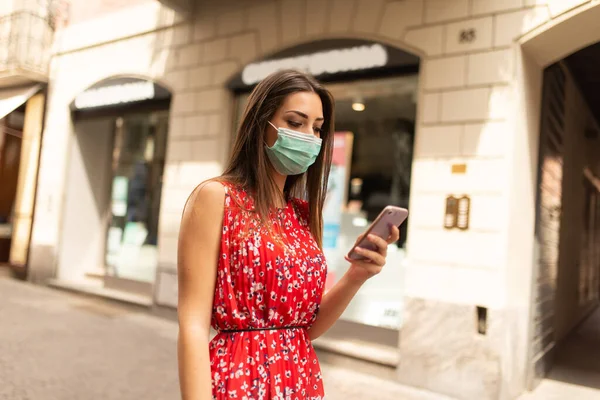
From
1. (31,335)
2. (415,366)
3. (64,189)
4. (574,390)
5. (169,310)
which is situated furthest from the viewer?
(64,189)

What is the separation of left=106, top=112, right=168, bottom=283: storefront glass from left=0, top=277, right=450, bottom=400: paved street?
1.59 metres

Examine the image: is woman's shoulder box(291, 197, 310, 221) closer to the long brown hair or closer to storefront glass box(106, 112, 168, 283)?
the long brown hair

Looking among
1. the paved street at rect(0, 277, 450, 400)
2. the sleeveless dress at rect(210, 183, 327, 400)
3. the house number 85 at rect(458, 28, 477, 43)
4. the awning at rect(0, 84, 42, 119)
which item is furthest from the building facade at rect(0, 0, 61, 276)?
the sleeveless dress at rect(210, 183, 327, 400)

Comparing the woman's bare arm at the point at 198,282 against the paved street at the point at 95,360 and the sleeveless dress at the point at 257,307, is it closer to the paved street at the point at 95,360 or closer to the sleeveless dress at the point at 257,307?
the sleeveless dress at the point at 257,307

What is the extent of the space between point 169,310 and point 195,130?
2.65 metres

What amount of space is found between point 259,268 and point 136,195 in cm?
811

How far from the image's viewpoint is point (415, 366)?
4.66m

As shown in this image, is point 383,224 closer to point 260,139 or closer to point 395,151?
point 260,139

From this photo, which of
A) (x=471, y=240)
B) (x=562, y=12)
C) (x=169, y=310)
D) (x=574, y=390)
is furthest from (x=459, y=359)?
(x=169, y=310)

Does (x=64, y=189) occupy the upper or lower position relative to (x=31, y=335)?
upper

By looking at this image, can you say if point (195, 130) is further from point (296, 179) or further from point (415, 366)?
point (296, 179)

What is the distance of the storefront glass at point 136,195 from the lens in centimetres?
834

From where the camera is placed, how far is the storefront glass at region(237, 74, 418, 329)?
5.59 metres

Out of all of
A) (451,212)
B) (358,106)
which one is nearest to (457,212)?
(451,212)
